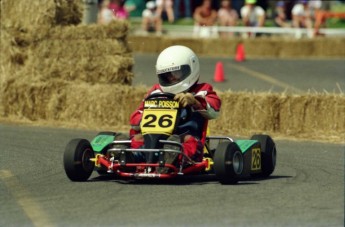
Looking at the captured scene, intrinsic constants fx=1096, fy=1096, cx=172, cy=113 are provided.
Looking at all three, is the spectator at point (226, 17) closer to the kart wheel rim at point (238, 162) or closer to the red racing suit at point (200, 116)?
the red racing suit at point (200, 116)

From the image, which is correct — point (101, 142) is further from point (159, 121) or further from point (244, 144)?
point (244, 144)

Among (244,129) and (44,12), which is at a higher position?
(44,12)

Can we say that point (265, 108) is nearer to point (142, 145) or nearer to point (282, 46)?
point (142, 145)

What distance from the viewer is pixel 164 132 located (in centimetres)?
906

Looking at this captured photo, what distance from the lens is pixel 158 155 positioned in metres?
8.87

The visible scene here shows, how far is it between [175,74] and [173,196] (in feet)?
5.22

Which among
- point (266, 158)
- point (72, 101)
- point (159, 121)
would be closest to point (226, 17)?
point (72, 101)

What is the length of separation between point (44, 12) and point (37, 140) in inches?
120

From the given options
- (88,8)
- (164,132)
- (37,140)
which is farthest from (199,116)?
(88,8)

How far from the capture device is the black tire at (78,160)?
9.04 metres

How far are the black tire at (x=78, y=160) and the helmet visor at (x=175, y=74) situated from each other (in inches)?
35.6

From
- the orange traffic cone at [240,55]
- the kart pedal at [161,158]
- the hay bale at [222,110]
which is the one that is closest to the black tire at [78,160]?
the kart pedal at [161,158]

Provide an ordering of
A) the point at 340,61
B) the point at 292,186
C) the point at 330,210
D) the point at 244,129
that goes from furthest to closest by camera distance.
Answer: the point at 340,61, the point at 244,129, the point at 292,186, the point at 330,210

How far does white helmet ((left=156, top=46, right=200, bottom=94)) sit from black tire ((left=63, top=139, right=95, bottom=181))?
895mm
